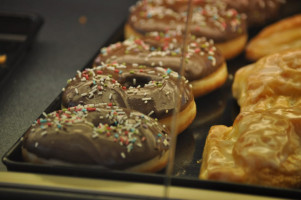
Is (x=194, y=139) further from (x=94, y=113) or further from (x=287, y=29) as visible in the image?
(x=287, y=29)

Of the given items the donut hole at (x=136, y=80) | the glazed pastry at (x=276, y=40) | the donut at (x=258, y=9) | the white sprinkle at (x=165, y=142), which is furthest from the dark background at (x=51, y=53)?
the glazed pastry at (x=276, y=40)

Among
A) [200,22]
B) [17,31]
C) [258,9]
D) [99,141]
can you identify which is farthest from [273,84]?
[17,31]

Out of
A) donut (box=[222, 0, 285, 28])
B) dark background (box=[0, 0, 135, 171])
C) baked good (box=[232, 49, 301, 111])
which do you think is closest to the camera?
baked good (box=[232, 49, 301, 111])

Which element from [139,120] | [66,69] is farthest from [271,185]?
[66,69]

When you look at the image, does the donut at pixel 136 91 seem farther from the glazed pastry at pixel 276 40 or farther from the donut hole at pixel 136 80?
the glazed pastry at pixel 276 40

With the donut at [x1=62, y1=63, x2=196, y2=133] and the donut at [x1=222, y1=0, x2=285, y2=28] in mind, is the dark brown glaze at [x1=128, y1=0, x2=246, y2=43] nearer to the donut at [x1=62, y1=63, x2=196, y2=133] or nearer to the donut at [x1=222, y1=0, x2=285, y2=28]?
the donut at [x1=222, y1=0, x2=285, y2=28]

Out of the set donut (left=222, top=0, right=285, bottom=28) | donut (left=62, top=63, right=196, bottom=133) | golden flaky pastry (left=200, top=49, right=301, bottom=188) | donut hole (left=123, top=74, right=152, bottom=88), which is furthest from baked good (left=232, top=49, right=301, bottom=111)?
donut (left=222, top=0, right=285, bottom=28)
